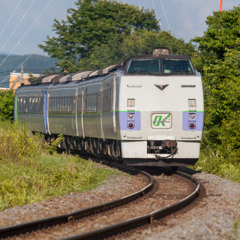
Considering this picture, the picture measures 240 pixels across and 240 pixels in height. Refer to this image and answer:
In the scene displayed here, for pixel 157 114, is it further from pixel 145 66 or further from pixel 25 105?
pixel 25 105

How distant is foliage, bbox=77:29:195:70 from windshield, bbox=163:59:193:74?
124 feet

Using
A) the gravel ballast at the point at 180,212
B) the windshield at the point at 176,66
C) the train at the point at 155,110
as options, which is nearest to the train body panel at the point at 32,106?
the train at the point at 155,110

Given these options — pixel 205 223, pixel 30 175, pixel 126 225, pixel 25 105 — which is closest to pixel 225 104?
pixel 30 175

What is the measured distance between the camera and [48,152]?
1700 centimetres

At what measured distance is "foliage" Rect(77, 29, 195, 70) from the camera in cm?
5406

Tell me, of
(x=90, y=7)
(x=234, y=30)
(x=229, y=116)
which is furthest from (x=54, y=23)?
(x=229, y=116)

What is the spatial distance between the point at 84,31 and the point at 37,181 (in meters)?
50.5

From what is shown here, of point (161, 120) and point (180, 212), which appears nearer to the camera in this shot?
point (180, 212)

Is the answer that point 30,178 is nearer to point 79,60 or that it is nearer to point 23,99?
point 23,99

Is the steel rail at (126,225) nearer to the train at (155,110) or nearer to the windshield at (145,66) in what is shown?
the train at (155,110)

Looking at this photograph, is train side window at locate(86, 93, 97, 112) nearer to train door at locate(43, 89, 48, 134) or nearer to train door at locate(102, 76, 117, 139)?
train door at locate(102, 76, 117, 139)

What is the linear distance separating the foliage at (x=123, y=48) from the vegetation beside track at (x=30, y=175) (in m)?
39.0

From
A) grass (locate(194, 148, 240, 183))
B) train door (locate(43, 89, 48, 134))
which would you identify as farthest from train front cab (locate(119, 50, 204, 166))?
train door (locate(43, 89, 48, 134))

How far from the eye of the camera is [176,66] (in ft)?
44.6
